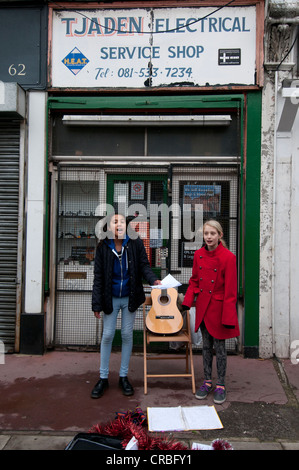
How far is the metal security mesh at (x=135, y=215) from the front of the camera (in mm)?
5496

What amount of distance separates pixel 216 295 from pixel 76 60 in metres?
3.94

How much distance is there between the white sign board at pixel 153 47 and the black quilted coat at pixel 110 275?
265 centimetres

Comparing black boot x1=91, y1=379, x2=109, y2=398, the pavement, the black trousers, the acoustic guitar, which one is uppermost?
the acoustic guitar

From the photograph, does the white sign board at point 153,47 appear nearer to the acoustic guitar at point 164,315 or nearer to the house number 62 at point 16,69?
the house number 62 at point 16,69

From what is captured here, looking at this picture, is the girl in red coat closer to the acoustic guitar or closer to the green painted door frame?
the acoustic guitar

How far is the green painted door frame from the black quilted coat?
1757 mm

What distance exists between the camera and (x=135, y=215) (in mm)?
5547

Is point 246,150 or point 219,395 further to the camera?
point 246,150

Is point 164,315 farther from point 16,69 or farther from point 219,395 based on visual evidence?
point 16,69

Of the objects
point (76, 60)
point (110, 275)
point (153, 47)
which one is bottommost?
point (110, 275)

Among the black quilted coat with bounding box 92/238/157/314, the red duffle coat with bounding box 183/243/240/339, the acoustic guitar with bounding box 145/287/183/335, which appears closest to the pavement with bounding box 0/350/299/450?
the acoustic guitar with bounding box 145/287/183/335

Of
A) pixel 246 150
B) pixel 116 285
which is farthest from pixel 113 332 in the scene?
pixel 246 150

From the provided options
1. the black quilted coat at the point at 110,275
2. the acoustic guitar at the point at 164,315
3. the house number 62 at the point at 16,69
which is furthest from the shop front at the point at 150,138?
the black quilted coat at the point at 110,275

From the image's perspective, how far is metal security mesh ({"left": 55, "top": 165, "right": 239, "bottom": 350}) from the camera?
5496mm
